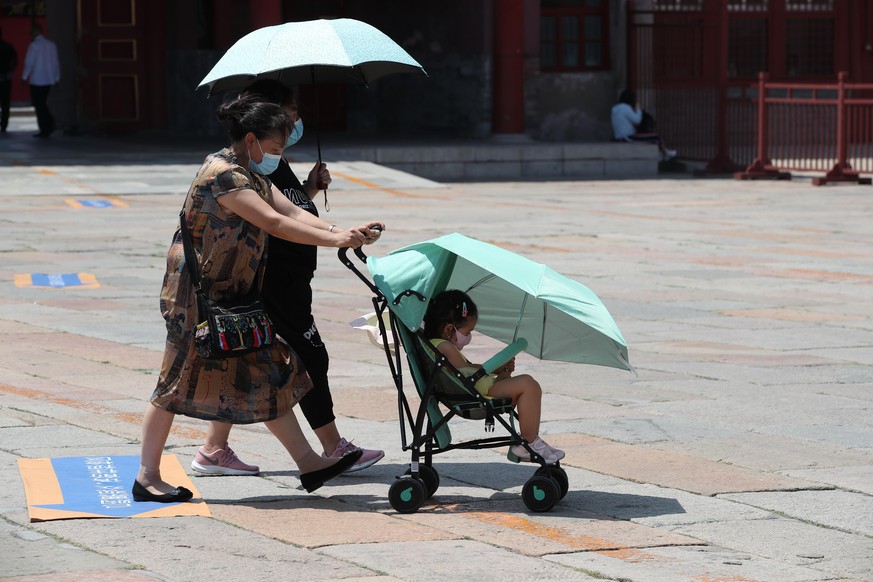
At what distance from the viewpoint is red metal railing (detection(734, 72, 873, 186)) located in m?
20.7

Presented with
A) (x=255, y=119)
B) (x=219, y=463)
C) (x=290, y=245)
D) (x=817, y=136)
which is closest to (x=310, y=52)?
(x=255, y=119)

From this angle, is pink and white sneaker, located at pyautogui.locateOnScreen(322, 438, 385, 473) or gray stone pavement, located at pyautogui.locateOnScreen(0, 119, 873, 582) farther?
pink and white sneaker, located at pyautogui.locateOnScreen(322, 438, 385, 473)

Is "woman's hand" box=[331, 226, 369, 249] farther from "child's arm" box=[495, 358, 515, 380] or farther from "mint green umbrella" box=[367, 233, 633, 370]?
"child's arm" box=[495, 358, 515, 380]

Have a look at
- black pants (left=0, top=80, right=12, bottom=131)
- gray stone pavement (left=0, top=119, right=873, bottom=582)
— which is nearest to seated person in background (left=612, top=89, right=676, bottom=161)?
gray stone pavement (left=0, top=119, right=873, bottom=582)

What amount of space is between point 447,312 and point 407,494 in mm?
653

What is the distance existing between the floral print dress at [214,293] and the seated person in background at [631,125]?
19.2m

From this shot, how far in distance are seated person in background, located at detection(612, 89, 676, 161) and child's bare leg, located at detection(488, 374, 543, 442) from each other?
19.2m

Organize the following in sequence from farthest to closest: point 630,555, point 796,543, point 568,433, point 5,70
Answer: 1. point 5,70
2. point 568,433
3. point 796,543
4. point 630,555

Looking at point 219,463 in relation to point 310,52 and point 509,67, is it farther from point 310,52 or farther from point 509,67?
point 509,67

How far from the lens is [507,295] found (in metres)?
5.64

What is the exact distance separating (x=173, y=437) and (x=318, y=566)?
206 cm

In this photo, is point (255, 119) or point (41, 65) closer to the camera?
point (255, 119)

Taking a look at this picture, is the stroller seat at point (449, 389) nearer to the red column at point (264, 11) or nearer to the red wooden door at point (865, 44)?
the red column at point (264, 11)

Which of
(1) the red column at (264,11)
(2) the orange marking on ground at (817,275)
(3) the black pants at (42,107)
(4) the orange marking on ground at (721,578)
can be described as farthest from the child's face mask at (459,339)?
(3) the black pants at (42,107)
